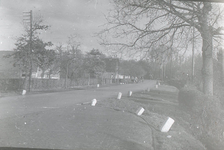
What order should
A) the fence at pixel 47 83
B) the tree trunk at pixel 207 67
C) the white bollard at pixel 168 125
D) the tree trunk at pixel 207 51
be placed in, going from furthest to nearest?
1. the fence at pixel 47 83
2. the tree trunk at pixel 207 67
3. the tree trunk at pixel 207 51
4. the white bollard at pixel 168 125

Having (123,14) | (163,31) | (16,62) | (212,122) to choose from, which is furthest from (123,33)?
(16,62)

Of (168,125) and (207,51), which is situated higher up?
(207,51)

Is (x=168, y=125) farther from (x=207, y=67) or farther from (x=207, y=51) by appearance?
(x=207, y=51)

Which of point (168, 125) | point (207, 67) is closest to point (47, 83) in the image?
point (207, 67)

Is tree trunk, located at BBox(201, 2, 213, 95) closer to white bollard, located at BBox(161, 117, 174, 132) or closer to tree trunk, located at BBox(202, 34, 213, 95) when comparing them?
tree trunk, located at BBox(202, 34, 213, 95)

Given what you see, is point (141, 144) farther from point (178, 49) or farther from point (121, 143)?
point (178, 49)

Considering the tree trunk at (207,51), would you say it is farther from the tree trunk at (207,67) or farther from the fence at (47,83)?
the fence at (47,83)

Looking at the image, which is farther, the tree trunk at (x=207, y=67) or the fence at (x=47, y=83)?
the fence at (x=47, y=83)

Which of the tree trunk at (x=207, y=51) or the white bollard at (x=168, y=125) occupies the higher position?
the tree trunk at (x=207, y=51)

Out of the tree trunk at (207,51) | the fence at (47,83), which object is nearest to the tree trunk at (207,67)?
the tree trunk at (207,51)

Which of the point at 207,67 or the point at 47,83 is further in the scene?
the point at 47,83

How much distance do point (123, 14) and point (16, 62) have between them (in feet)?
36.6

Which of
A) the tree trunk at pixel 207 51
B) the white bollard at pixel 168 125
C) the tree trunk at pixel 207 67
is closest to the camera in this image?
the white bollard at pixel 168 125

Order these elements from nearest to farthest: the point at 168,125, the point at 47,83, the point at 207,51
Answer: the point at 168,125 < the point at 207,51 < the point at 47,83
